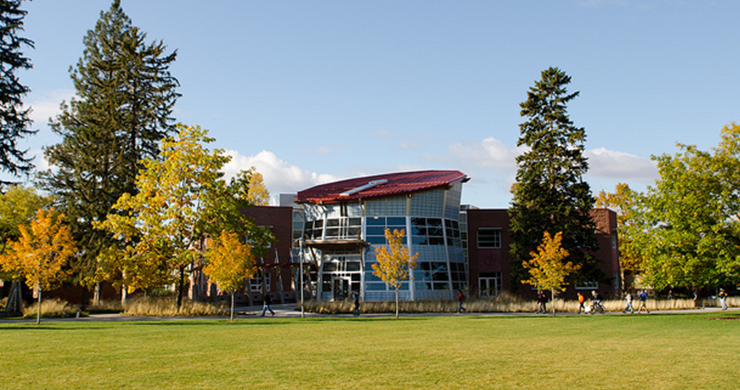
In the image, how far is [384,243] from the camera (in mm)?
45844

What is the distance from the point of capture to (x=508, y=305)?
4081cm

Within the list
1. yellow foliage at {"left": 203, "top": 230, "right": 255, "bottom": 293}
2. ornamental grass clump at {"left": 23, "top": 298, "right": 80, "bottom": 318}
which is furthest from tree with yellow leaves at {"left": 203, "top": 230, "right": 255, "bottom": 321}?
ornamental grass clump at {"left": 23, "top": 298, "right": 80, "bottom": 318}

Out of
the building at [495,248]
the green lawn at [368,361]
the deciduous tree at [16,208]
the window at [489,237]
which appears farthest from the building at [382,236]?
the green lawn at [368,361]

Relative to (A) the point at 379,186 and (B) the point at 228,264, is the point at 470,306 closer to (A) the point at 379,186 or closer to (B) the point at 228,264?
(A) the point at 379,186

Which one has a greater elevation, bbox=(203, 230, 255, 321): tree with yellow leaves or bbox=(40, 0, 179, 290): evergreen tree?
bbox=(40, 0, 179, 290): evergreen tree

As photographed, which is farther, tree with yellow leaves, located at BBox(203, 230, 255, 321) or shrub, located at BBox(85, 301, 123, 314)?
shrub, located at BBox(85, 301, 123, 314)

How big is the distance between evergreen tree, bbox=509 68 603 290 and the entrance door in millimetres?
12202

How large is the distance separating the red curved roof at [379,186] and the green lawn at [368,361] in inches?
1072

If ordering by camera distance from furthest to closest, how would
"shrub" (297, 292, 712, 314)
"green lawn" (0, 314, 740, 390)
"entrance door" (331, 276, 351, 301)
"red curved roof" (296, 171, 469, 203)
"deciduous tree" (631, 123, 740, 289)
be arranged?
"red curved roof" (296, 171, 469, 203)
"entrance door" (331, 276, 351, 301)
"shrub" (297, 292, 712, 314)
"deciduous tree" (631, 123, 740, 289)
"green lawn" (0, 314, 740, 390)

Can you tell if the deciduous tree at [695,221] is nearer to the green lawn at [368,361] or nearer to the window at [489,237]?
the green lawn at [368,361]

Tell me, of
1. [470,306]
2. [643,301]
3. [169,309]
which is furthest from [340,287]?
[643,301]

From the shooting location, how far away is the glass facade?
45156 mm

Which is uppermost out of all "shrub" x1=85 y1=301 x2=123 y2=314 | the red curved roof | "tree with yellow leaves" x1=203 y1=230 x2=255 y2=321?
the red curved roof

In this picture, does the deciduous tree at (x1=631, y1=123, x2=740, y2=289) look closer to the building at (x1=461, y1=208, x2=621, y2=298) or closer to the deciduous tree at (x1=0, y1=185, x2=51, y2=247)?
the building at (x1=461, y1=208, x2=621, y2=298)
